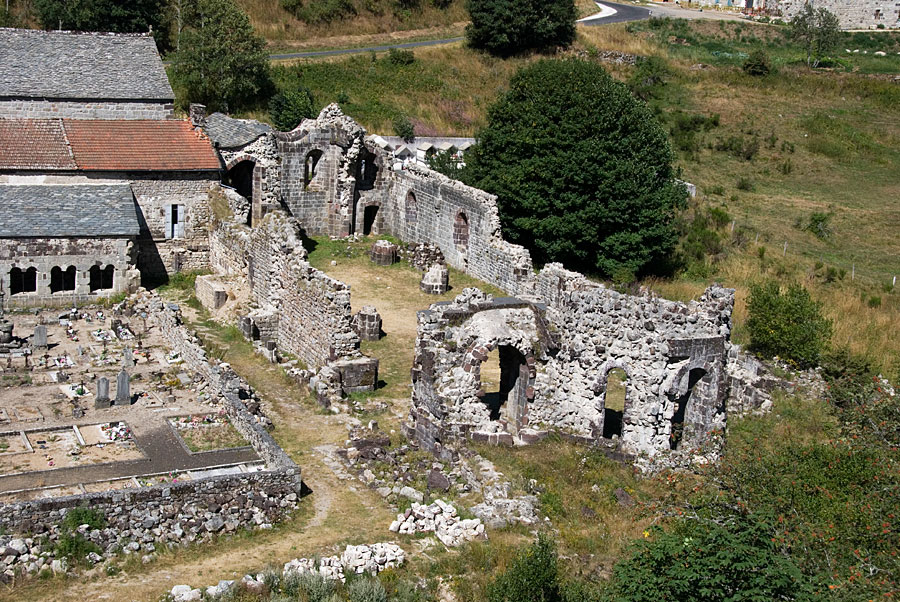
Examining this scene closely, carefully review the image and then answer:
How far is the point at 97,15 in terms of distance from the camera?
5625 cm

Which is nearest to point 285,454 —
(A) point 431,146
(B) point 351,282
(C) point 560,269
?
(C) point 560,269

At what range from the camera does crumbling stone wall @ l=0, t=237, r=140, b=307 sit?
34312mm

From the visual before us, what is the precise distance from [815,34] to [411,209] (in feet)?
151

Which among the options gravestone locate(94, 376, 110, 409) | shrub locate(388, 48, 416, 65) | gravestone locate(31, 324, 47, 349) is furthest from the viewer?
shrub locate(388, 48, 416, 65)

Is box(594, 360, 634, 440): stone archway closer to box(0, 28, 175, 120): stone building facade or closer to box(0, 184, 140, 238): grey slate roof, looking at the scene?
box(0, 184, 140, 238): grey slate roof

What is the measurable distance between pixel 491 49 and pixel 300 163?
29.7 metres

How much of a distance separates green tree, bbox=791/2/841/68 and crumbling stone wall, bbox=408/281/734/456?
55.1 m

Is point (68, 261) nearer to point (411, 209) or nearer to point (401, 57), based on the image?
point (411, 209)

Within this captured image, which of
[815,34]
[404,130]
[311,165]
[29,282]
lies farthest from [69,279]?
Result: [815,34]

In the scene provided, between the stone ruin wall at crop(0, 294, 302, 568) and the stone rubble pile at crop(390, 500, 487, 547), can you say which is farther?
the stone rubble pile at crop(390, 500, 487, 547)

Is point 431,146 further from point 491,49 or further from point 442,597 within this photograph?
point 442,597

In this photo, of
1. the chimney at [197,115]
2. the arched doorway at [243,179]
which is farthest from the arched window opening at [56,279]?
the arched doorway at [243,179]

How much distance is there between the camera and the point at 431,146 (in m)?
57.0

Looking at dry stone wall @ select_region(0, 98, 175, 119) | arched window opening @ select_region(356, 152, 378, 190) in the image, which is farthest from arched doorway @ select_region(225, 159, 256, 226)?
arched window opening @ select_region(356, 152, 378, 190)
